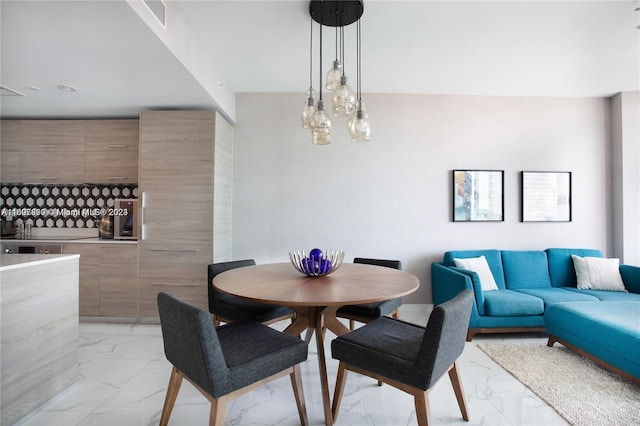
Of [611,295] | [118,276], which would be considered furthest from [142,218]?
[611,295]

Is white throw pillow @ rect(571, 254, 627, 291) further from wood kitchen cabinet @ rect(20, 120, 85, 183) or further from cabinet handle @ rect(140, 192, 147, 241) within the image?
wood kitchen cabinet @ rect(20, 120, 85, 183)

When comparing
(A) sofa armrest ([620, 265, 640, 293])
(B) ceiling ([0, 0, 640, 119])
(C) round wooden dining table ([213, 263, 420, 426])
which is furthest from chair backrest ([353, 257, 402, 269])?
(A) sofa armrest ([620, 265, 640, 293])

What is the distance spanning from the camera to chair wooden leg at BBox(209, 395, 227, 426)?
1313mm

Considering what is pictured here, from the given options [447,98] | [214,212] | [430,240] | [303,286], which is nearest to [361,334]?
[303,286]

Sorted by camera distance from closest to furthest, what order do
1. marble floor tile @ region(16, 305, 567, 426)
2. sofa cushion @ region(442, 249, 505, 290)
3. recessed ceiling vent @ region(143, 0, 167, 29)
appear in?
marble floor tile @ region(16, 305, 567, 426), recessed ceiling vent @ region(143, 0, 167, 29), sofa cushion @ region(442, 249, 505, 290)

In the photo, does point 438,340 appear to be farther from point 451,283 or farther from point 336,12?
point 336,12

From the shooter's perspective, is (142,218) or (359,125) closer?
(359,125)

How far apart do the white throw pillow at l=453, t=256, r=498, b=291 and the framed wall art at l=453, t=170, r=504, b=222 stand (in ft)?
2.06

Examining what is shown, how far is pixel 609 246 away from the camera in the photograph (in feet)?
12.8

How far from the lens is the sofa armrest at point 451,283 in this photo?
9.53 ft

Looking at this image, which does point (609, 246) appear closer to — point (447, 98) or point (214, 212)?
point (447, 98)

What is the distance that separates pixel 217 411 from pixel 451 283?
2.54 m

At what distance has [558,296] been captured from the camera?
10.2 ft

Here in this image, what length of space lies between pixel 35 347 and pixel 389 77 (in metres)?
3.74
